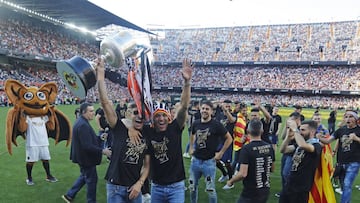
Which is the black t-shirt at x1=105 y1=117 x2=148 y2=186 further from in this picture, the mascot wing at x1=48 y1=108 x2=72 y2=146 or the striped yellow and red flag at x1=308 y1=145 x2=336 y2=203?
the mascot wing at x1=48 y1=108 x2=72 y2=146

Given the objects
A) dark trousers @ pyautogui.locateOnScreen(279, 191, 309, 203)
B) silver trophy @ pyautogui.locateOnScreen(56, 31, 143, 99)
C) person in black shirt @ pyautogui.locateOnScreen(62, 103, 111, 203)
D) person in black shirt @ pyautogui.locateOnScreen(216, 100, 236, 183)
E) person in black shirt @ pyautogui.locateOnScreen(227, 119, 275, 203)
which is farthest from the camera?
person in black shirt @ pyautogui.locateOnScreen(216, 100, 236, 183)

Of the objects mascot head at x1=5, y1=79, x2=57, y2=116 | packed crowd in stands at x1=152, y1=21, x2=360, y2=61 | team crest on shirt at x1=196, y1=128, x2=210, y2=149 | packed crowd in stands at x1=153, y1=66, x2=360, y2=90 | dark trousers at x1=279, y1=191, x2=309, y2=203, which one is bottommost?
dark trousers at x1=279, y1=191, x2=309, y2=203

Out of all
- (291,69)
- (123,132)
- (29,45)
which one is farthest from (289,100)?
(123,132)

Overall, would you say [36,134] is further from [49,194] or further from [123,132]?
[123,132]

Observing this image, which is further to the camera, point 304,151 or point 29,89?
point 29,89

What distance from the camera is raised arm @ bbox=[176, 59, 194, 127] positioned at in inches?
137

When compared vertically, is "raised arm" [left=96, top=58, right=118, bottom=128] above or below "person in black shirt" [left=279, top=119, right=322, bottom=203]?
above

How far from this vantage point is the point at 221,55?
49.7 meters

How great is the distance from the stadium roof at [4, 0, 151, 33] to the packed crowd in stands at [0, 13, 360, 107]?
351cm

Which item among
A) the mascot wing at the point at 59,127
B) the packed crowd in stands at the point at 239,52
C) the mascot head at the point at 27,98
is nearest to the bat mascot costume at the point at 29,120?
the mascot head at the point at 27,98

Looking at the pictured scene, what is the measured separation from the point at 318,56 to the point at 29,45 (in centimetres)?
3638

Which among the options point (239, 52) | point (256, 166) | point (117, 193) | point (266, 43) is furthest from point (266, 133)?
point (266, 43)

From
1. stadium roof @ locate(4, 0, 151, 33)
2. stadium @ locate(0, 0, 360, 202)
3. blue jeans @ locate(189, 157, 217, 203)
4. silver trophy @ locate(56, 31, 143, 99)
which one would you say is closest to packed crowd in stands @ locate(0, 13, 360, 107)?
stadium @ locate(0, 0, 360, 202)

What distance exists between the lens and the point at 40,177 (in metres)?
7.43
